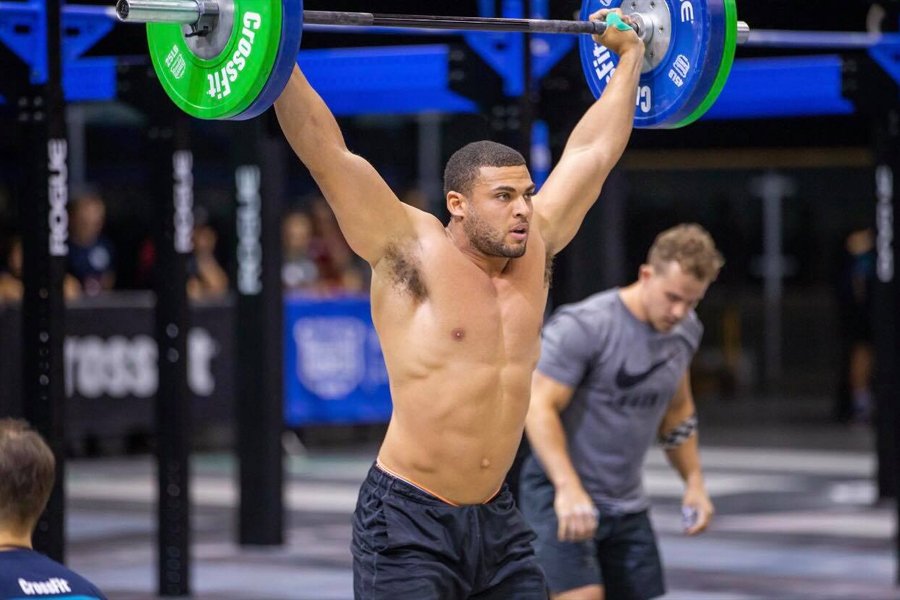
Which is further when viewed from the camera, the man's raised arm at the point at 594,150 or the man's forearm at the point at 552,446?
the man's forearm at the point at 552,446

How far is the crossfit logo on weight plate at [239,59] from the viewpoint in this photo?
423 centimetres

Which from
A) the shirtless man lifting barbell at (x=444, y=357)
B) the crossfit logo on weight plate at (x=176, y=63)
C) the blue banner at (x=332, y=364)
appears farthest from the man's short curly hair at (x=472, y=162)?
the blue banner at (x=332, y=364)

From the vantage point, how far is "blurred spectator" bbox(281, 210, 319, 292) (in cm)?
1572

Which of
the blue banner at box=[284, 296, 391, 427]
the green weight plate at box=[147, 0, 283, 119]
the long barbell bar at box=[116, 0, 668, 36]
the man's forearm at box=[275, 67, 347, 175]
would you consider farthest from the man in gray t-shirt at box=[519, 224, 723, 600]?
the blue banner at box=[284, 296, 391, 427]

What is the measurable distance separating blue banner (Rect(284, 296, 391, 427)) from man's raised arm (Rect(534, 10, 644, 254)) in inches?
422

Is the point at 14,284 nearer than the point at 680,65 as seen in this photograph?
No

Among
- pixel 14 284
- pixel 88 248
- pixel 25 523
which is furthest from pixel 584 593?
pixel 88 248

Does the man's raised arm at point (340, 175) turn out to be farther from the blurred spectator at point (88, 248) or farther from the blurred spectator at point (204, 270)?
the blurred spectator at point (204, 270)

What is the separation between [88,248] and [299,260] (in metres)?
2.12

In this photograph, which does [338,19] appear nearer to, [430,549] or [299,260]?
[430,549]

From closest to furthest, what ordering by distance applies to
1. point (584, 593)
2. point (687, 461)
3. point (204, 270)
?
point (584, 593), point (687, 461), point (204, 270)

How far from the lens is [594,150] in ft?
16.0

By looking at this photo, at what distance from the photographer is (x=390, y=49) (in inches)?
353

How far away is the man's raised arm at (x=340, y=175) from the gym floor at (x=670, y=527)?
4.27 metres
